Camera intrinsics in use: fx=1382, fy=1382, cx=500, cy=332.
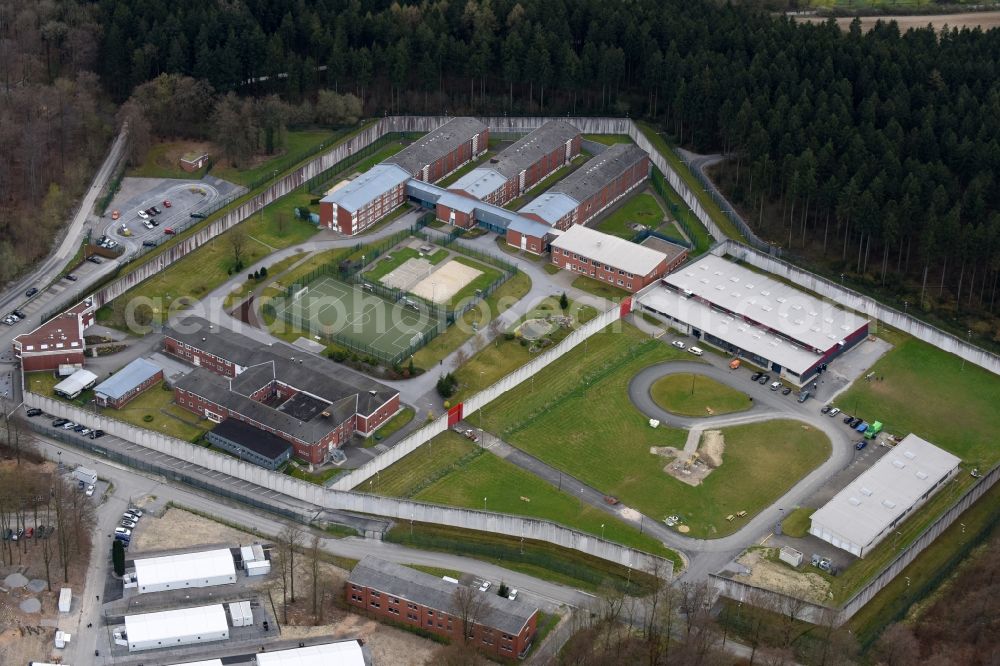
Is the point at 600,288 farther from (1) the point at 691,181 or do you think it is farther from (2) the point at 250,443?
(2) the point at 250,443

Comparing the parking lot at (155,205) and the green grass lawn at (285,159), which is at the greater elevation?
the green grass lawn at (285,159)

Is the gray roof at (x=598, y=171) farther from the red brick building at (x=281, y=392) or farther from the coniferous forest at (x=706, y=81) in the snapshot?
the red brick building at (x=281, y=392)

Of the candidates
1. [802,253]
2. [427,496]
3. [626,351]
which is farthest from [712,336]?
[427,496]

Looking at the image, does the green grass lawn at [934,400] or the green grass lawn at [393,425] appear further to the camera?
the green grass lawn at [934,400]

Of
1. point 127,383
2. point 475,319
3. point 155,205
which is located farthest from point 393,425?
point 155,205

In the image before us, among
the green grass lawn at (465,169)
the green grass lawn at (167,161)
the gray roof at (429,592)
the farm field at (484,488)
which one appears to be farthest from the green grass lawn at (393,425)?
the green grass lawn at (167,161)

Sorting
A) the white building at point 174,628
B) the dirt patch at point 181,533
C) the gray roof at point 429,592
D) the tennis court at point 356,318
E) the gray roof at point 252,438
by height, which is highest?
the tennis court at point 356,318

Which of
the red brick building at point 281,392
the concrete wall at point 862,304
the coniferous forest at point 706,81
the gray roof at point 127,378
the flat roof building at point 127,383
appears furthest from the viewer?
the coniferous forest at point 706,81

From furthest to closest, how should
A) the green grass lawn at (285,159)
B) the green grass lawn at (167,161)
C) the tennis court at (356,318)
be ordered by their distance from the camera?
1. the green grass lawn at (285,159)
2. the green grass lawn at (167,161)
3. the tennis court at (356,318)
